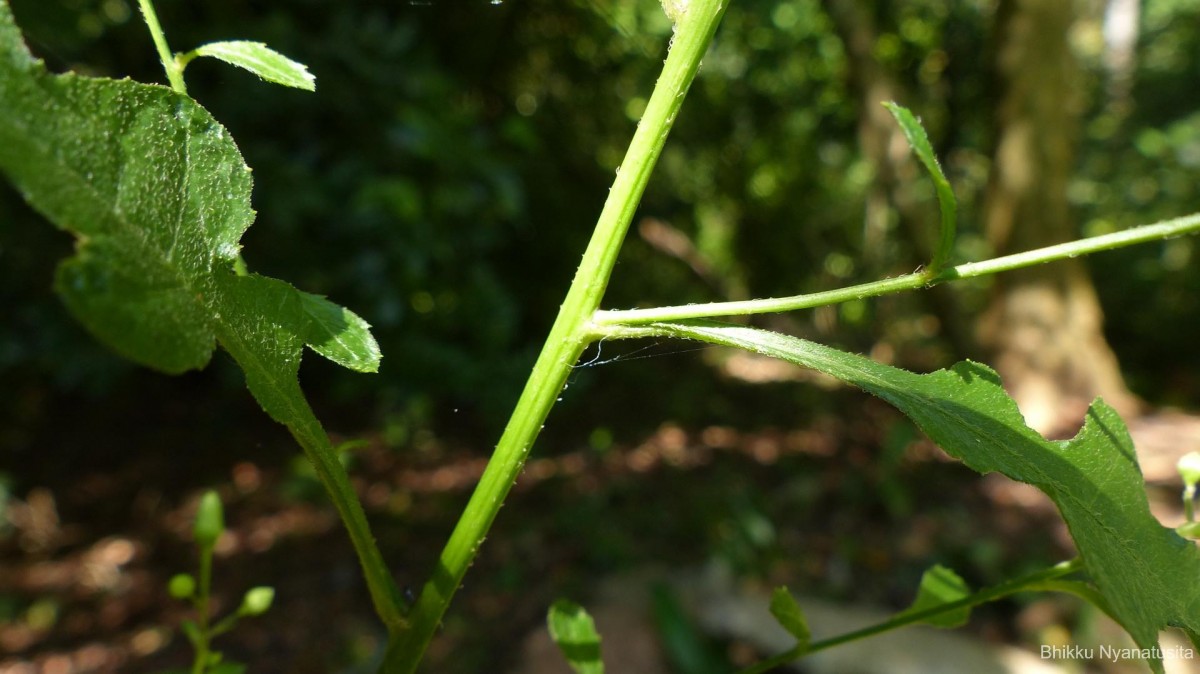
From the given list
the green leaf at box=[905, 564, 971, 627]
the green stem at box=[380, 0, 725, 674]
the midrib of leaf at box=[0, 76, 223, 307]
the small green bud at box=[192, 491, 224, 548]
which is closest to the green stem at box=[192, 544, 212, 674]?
the small green bud at box=[192, 491, 224, 548]

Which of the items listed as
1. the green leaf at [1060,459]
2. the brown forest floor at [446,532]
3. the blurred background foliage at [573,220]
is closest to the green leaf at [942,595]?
the green leaf at [1060,459]

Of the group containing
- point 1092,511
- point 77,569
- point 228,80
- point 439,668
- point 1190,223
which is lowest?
point 77,569

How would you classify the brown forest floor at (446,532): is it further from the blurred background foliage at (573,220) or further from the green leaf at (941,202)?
the green leaf at (941,202)

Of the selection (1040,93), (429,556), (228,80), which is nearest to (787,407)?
(1040,93)

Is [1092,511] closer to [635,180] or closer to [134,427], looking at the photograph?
[635,180]

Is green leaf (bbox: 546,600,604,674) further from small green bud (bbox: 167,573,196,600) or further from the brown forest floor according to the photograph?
the brown forest floor

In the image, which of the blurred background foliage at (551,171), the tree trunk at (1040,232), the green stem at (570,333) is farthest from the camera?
the tree trunk at (1040,232)
